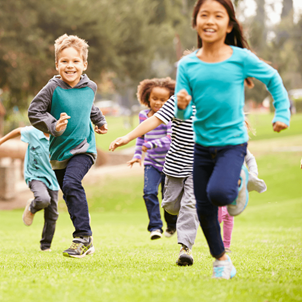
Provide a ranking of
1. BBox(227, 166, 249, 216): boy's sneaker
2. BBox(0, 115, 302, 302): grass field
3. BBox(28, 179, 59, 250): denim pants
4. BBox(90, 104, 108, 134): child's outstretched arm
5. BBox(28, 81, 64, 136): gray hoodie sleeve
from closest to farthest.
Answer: BBox(0, 115, 302, 302): grass field < BBox(227, 166, 249, 216): boy's sneaker < BBox(28, 81, 64, 136): gray hoodie sleeve < BBox(90, 104, 108, 134): child's outstretched arm < BBox(28, 179, 59, 250): denim pants

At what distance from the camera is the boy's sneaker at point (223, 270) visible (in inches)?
137

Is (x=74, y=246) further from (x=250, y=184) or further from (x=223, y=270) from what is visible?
(x=250, y=184)

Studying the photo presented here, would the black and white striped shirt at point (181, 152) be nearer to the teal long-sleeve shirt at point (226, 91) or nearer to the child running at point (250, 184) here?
the child running at point (250, 184)

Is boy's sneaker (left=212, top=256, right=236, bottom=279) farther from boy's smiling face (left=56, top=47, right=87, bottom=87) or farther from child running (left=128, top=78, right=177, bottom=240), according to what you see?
child running (left=128, top=78, right=177, bottom=240)


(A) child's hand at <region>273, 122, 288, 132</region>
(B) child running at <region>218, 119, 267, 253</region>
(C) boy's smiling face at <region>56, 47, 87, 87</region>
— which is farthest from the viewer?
(C) boy's smiling face at <region>56, 47, 87, 87</region>

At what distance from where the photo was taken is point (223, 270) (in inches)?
137

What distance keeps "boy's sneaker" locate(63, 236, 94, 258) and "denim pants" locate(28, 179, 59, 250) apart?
151cm

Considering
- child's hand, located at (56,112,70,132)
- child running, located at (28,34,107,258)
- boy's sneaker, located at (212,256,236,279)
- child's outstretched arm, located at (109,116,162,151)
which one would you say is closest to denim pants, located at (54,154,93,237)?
child running, located at (28,34,107,258)

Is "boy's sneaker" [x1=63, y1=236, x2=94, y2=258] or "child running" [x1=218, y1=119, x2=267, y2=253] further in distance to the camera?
"boy's sneaker" [x1=63, y1=236, x2=94, y2=258]

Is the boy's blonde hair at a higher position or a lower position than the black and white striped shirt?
higher

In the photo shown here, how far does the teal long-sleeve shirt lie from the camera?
3438mm

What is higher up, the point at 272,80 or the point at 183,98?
the point at 272,80

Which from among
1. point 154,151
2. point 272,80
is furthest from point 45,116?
point 154,151

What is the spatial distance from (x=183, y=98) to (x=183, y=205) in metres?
1.63
